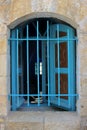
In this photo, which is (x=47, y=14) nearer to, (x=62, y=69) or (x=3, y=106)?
(x=62, y=69)

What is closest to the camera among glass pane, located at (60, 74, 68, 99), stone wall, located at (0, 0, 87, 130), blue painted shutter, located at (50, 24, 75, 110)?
stone wall, located at (0, 0, 87, 130)

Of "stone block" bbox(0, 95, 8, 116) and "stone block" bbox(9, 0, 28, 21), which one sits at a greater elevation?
"stone block" bbox(9, 0, 28, 21)

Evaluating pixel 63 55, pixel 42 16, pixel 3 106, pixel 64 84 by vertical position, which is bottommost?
pixel 3 106

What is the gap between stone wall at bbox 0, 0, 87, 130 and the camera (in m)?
4.53

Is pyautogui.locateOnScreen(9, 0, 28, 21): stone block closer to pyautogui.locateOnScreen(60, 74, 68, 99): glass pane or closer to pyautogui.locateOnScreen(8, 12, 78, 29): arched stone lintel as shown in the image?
pyautogui.locateOnScreen(8, 12, 78, 29): arched stone lintel

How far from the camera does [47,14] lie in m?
4.65

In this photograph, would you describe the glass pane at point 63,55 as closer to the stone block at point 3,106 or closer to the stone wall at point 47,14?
the stone wall at point 47,14

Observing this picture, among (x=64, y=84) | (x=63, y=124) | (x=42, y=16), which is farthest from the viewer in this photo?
(x=64, y=84)

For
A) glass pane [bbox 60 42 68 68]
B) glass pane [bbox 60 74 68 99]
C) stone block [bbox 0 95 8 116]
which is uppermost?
glass pane [bbox 60 42 68 68]

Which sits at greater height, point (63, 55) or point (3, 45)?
point (3, 45)

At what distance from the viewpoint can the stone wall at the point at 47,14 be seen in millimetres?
4531

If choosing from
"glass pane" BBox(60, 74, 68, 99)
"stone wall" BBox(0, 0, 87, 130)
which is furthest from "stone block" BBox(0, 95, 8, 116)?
"glass pane" BBox(60, 74, 68, 99)

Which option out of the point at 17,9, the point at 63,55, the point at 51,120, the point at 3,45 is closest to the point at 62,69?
the point at 63,55

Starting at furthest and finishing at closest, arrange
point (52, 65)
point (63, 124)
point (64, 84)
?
point (52, 65) < point (64, 84) < point (63, 124)
